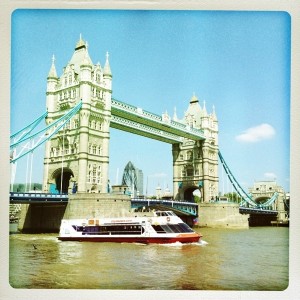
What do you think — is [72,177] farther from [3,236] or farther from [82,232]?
[3,236]

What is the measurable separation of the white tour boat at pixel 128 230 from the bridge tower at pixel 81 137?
113 cm

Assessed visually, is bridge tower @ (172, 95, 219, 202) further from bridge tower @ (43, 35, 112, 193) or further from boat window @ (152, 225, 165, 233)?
boat window @ (152, 225, 165, 233)

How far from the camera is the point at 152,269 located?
5.15m

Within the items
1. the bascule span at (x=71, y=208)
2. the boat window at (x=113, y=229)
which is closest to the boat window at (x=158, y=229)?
the boat window at (x=113, y=229)

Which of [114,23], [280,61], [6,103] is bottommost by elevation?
[6,103]

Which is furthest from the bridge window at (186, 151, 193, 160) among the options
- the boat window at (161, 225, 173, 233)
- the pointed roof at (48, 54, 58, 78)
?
the pointed roof at (48, 54, 58, 78)

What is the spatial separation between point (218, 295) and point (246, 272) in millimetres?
648

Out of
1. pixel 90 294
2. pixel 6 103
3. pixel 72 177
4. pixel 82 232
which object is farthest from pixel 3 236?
pixel 72 177

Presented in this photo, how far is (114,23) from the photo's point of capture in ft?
15.2

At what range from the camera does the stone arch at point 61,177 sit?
8806mm

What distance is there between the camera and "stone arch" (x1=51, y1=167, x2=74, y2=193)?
8.81 metres

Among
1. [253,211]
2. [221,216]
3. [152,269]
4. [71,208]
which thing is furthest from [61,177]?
[253,211]

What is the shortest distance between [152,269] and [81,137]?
4.87 metres

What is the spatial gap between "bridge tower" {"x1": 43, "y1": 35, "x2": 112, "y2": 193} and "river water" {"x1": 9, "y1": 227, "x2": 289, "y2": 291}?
101 inches
